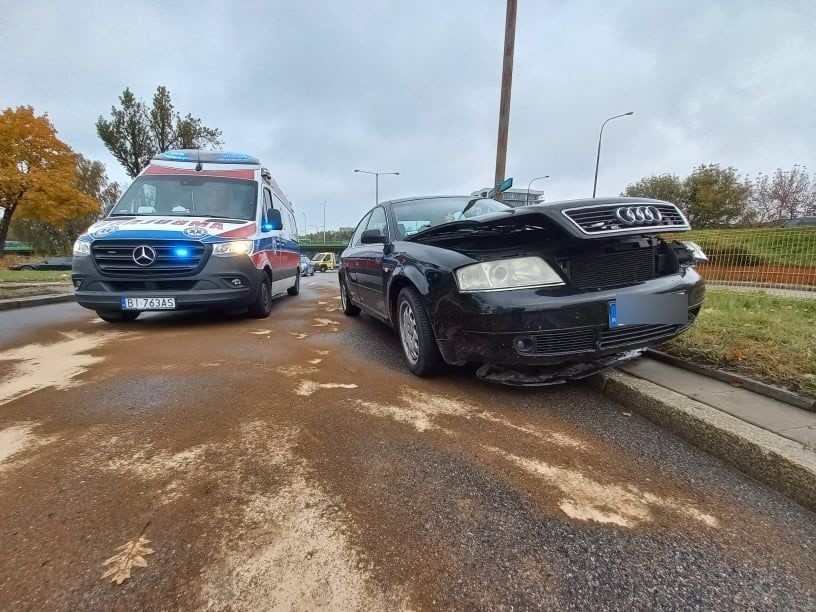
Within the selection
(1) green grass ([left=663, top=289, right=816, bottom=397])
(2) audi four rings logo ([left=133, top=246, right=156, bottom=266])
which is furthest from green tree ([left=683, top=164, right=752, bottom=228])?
(2) audi four rings logo ([left=133, top=246, right=156, bottom=266])

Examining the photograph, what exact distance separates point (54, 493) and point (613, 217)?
301 cm

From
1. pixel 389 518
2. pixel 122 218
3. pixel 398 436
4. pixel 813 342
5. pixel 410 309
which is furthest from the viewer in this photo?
pixel 122 218

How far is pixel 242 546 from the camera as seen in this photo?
4.51 ft

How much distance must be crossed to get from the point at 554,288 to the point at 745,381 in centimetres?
127

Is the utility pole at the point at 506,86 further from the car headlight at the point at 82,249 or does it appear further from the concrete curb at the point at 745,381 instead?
the car headlight at the point at 82,249

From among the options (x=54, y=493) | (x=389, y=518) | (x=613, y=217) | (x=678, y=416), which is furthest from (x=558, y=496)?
(x=54, y=493)

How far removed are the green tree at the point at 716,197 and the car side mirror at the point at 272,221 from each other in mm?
30509

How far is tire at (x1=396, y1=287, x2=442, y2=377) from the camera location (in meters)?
2.95

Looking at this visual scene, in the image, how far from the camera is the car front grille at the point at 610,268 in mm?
2486

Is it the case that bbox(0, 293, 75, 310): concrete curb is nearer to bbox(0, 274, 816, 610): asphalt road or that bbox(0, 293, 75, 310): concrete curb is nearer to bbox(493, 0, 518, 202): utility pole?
bbox(0, 274, 816, 610): asphalt road

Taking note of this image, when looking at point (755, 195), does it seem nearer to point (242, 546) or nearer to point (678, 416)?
point (678, 416)

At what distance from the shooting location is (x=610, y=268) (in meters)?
2.57

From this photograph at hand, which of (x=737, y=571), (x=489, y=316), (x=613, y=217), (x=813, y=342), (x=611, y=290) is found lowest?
(x=737, y=571)

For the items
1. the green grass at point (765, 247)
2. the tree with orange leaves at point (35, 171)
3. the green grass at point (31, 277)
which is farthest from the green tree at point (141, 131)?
the green grass at point (765, 247)
